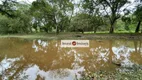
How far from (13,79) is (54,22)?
23276 mm

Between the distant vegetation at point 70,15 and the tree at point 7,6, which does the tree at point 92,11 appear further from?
the tree at point 7,6

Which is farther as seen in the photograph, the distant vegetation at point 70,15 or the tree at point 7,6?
the distant vegetation at point 70,15

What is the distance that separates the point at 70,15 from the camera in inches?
1134

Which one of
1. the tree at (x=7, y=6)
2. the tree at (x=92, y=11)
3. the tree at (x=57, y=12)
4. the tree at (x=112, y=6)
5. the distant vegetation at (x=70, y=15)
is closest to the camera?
the tree at (x=7, y=6)

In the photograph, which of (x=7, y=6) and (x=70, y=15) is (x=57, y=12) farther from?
(x=7, y=6)

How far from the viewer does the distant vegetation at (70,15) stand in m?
20.8

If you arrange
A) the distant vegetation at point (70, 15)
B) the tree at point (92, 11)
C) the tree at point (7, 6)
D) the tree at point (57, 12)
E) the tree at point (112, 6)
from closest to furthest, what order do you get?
1. the tree at point (7, 6)
2. the distant vegetation at point (70, 15)
3. the tree at point (112, 6)
4. the tree at point (92, 11)
5. the tree at point (57, 12)

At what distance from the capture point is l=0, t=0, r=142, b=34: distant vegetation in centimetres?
2083

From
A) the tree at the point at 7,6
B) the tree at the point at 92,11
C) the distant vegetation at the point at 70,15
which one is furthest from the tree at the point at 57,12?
the tree at the point at 7,6

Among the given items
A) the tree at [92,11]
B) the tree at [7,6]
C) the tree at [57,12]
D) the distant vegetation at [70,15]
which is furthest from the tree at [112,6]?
the tree at [7,6]

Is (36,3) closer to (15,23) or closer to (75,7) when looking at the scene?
(75,7)

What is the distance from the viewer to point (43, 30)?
3412 centimetres

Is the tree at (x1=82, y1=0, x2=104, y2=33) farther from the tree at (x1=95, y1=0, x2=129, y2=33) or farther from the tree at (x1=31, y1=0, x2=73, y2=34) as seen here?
the tree at (x1=31, y1=0, x2=73, y2=34)

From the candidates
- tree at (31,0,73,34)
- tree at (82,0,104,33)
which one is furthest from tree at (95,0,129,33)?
tree at (31,0,73,34)
